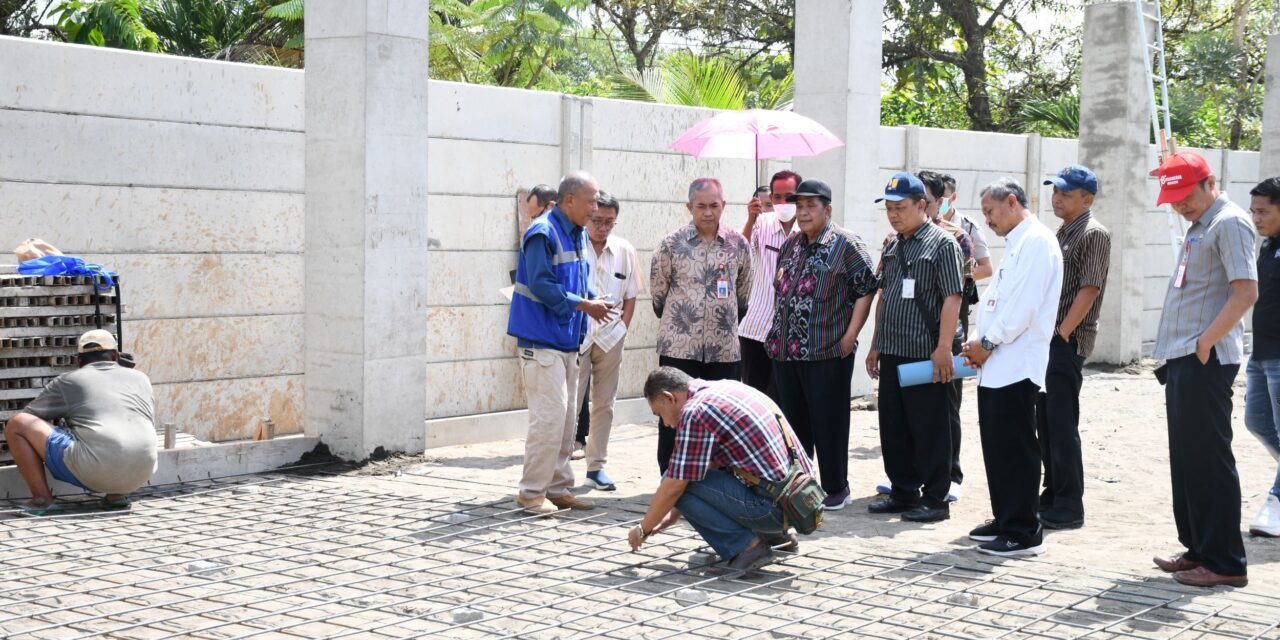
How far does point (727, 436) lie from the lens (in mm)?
5312

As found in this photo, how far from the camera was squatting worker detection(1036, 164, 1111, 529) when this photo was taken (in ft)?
21.5

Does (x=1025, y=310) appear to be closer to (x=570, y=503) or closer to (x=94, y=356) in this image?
(x=570, y=503)

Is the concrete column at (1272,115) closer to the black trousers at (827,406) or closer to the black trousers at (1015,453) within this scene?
the black trousers at (827,406)

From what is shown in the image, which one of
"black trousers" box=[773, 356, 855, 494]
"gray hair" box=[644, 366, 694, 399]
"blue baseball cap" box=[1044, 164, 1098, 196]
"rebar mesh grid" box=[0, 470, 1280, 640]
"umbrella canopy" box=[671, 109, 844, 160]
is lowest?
"rebar mesh grid" box=[0, 470, 1280, 640]

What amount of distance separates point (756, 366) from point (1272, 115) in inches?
418

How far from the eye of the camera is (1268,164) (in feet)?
51.0

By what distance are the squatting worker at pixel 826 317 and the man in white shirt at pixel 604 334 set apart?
3.59 ft

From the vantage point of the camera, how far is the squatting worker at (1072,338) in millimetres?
6543

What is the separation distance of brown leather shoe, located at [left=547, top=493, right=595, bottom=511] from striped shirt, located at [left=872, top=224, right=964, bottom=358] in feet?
5.61

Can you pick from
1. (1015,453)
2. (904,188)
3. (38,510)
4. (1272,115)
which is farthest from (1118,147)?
(38,510)

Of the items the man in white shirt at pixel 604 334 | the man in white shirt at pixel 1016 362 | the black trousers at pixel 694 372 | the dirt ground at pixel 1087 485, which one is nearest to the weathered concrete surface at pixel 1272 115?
the dirt ground at pixel 1087 485

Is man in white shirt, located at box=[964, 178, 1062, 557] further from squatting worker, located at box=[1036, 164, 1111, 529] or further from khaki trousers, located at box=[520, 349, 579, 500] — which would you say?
khaki trousers, located at box=[520, 349, 579, 500]

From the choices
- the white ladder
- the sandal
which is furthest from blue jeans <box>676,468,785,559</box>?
the white ladder

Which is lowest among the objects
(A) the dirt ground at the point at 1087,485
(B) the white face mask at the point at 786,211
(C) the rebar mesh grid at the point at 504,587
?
(C) the rebar mesh grid at the point at 504,587
